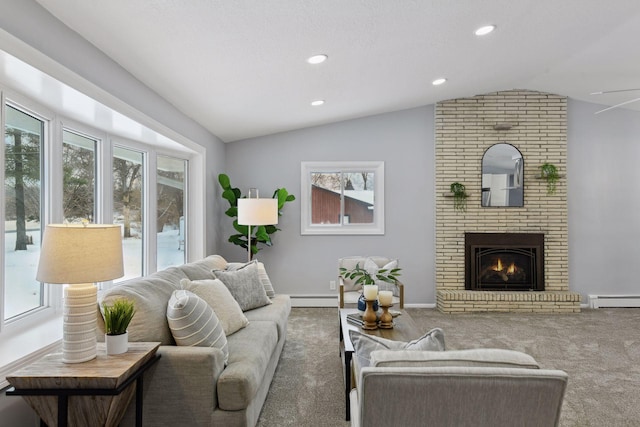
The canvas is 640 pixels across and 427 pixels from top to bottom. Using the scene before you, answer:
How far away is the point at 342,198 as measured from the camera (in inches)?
229

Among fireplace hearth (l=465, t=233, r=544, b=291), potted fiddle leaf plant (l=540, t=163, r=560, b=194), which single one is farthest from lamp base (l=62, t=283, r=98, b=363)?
potted fiddle leaf plant (l=540, t=163, r=560, b=194)

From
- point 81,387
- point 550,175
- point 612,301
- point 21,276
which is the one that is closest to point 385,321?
point 81,387

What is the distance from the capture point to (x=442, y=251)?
565 cm

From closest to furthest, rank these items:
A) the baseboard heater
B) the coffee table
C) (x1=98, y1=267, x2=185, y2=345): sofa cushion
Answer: (x1=98, y1=267, x2=185, y2=345): sofa cushion → the coffee table → the baseboard heater

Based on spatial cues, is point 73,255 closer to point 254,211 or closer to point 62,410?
point 62,410

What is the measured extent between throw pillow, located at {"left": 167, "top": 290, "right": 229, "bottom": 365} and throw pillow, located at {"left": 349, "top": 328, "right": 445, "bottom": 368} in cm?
95

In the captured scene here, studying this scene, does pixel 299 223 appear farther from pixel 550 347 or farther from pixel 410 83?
pixel 550 347

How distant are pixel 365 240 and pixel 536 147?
2748 mm

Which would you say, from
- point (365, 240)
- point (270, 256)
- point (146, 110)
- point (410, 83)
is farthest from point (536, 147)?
point (146, 110)

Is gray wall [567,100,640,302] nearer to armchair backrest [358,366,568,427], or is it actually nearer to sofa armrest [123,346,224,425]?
armchair backrest [358,366,568,427]

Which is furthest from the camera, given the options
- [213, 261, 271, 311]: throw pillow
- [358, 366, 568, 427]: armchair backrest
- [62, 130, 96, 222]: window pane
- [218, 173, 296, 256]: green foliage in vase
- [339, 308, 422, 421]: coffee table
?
[218, 173, 296, 256]: green foliage in vase

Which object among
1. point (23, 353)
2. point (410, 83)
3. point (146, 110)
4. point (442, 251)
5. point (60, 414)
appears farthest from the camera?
point (442, 251)

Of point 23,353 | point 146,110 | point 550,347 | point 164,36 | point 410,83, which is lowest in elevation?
point 550,347

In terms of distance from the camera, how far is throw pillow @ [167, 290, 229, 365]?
7.25 ft
